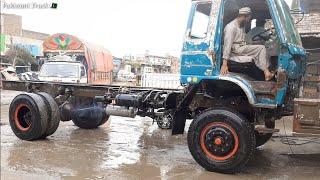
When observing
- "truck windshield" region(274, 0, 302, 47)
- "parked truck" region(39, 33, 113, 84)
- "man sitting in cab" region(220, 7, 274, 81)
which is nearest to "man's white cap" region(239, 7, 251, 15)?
"man sitting in cab" region(220, 7, 274, 81)

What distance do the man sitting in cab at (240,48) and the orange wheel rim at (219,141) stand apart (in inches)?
32.8

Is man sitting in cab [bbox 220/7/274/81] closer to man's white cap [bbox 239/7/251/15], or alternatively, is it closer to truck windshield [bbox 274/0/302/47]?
Answer: man's white cap [bbox 239/7/251/15]

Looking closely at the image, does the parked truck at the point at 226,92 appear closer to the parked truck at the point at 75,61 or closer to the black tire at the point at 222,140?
the black tire at the point at 222,140

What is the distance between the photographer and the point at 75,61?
62.5 ft

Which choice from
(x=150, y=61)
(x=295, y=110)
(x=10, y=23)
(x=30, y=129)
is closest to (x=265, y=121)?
(x=295, y=110)

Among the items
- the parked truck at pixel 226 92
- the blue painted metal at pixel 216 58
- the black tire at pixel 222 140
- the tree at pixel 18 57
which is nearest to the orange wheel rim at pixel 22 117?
the parked truck at pixel 226 92

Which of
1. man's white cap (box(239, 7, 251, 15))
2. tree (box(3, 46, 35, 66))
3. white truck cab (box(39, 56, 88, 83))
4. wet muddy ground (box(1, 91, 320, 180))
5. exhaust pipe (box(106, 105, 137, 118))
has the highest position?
tree (box(3, 46, 35, 66))

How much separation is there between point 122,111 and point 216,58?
7.36ft

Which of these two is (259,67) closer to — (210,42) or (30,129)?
(210,42)

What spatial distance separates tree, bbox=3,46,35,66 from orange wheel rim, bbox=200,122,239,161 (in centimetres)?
4216

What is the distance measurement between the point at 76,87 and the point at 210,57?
11.5 feet

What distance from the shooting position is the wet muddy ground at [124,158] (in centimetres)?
609

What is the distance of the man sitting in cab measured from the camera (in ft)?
20.3

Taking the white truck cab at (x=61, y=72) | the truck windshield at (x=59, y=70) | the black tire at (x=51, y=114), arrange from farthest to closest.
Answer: the truck windshield at (x=59, y=70) → the white truck cab at (x=61, y=72) → the black tire at (x=51, y=114)
